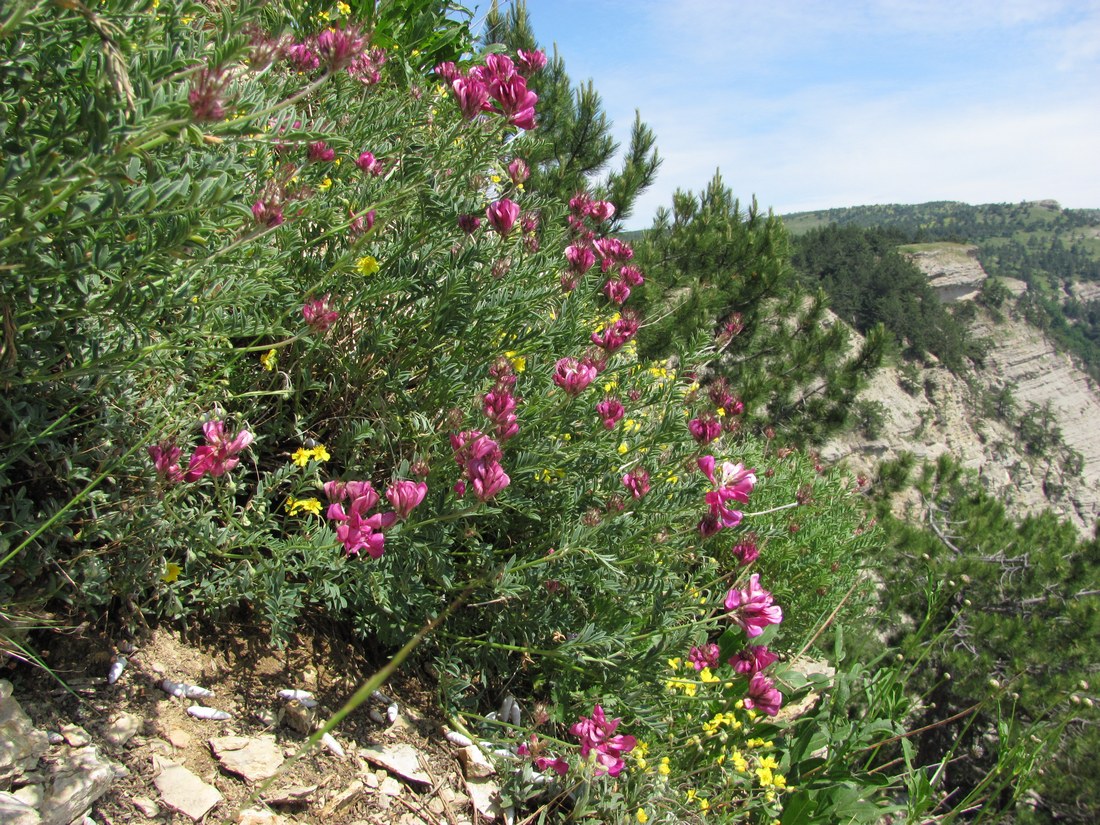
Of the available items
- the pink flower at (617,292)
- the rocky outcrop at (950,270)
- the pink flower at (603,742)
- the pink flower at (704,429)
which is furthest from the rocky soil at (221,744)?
the rocky outcrop at (950,270)

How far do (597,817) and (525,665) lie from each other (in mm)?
612

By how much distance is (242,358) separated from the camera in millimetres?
2402

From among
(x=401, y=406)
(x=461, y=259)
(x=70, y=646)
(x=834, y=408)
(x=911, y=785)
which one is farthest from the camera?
(x=834, y=408)

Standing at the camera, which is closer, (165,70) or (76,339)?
(165,70)

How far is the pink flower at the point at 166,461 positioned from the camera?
5.79 feet

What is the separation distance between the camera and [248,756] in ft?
6.16

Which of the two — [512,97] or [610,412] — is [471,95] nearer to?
[512,97]

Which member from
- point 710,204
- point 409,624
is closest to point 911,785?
point 409,624

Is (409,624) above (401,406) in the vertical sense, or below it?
below

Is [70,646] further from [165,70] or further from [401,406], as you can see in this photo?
[165,70]

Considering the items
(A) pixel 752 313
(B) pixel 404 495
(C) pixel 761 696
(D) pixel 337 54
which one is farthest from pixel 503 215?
(A) pixel 752 313

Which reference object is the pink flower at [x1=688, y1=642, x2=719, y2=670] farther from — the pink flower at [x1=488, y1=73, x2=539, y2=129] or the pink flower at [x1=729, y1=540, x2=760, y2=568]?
the pink flower at [x1=488, y1=73, x2=539, y2=129]

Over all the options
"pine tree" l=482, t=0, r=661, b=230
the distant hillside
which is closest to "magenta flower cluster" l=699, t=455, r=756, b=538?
"pine tree" l=482, t=0, r=661, b=230

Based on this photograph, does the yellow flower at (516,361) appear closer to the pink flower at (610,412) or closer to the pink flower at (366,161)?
the pink flower at (610,412)
